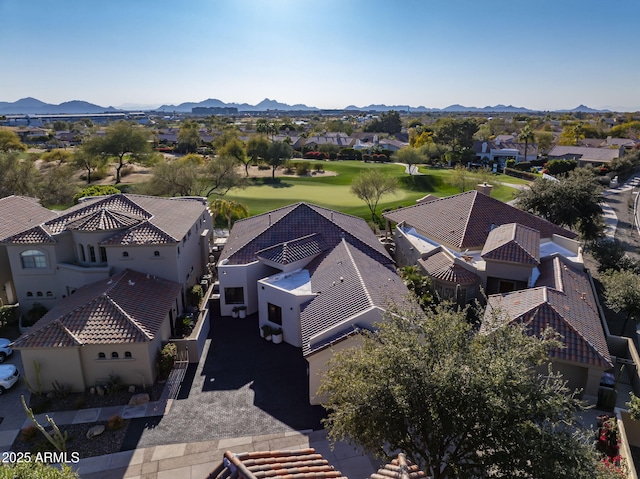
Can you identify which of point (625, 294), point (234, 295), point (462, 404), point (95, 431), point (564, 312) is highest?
point (462, 404)

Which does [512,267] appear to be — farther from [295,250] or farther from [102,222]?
[102,222]

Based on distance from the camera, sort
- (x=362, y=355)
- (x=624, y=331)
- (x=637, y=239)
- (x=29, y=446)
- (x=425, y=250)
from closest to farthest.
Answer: (x=362, y=355) < (x=29, y=446) < (x=624, y=331) < (x=425, y=250) < (x=637, y=239)

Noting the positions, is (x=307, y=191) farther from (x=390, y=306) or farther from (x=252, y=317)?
(x=390, y=306)

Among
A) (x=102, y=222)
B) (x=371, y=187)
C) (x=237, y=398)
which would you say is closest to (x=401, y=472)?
(x=237, y=398)

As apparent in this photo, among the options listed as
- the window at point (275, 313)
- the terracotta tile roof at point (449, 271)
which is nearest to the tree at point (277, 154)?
the terracotta tile roof at point (449, 271)

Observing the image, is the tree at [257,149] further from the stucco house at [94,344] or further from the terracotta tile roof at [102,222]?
the stucco house at [94,344]

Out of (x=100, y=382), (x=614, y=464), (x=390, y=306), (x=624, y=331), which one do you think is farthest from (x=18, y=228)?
(x=624, y=331)
